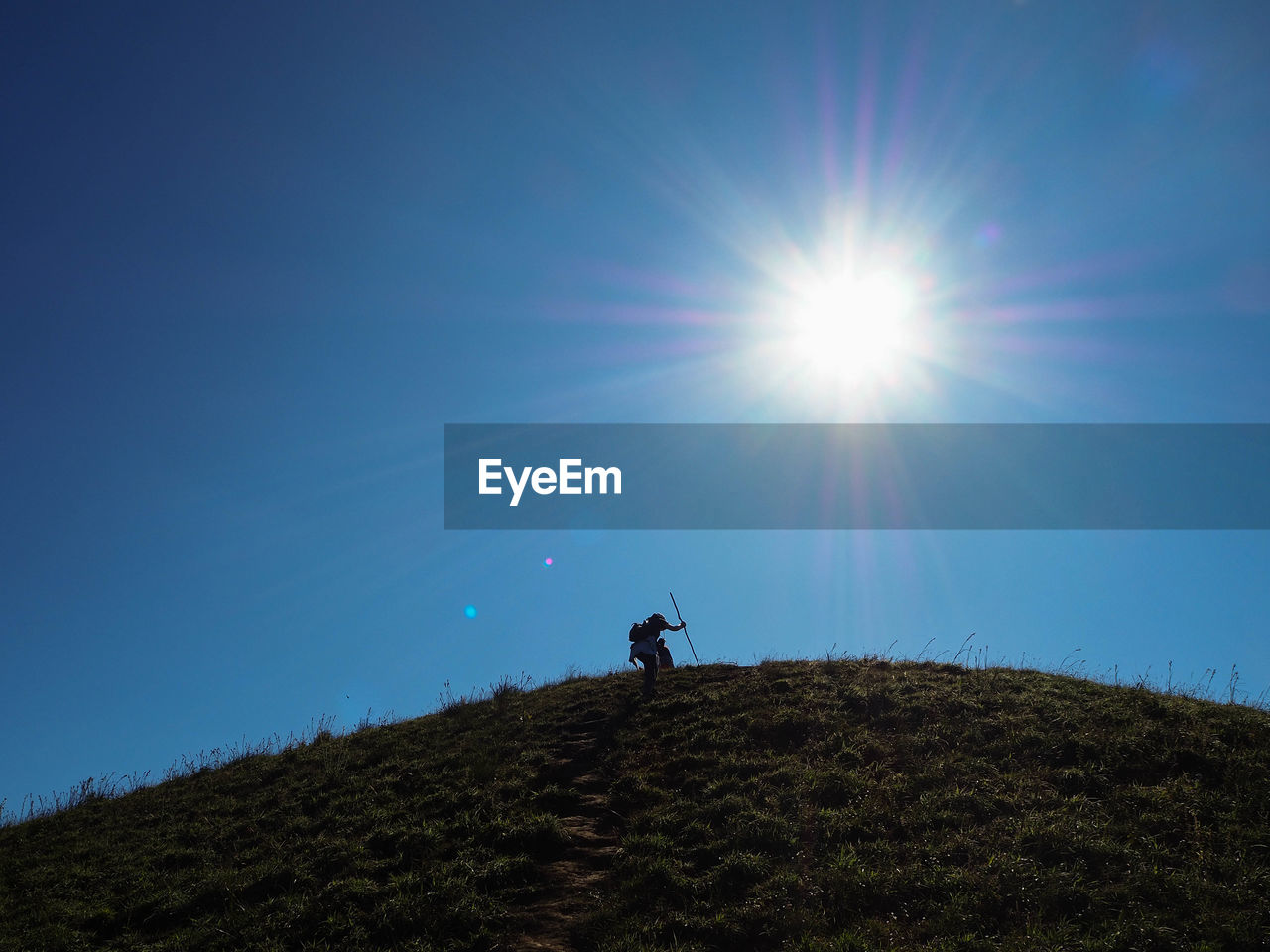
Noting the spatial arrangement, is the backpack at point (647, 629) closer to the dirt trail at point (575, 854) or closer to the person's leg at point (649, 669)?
the person's leg at point (649, 669)

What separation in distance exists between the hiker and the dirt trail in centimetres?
352

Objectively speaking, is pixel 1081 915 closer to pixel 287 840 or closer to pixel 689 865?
pixel 689 865

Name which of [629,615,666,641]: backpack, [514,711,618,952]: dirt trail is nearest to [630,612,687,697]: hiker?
[629,615,666,641]: backpack

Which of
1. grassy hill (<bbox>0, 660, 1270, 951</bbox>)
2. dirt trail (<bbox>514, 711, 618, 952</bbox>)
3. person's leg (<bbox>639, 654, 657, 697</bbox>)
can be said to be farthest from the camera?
person's leg (<bbox>639, 654, 657, 697</bbox>)

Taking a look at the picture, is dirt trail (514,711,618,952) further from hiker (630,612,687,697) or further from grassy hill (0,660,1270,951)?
hiker (630,612,687,697)

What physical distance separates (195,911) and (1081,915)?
13.3 meters

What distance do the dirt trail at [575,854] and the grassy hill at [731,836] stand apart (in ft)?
0.15

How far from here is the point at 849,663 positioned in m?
20.2

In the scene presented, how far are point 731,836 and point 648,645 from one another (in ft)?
30.7

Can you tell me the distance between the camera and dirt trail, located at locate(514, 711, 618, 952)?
33.1ft

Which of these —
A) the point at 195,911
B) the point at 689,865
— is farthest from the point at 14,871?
the point at 689,865

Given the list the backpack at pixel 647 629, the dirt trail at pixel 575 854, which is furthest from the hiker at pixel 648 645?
the dirt trail at pixel 575 854

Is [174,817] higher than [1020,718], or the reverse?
[1020,718]

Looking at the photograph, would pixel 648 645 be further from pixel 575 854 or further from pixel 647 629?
pixel 575 854
